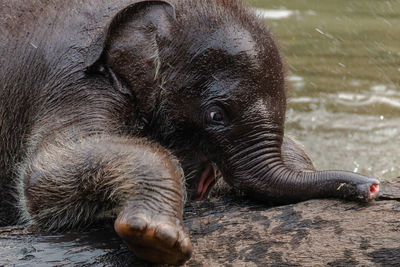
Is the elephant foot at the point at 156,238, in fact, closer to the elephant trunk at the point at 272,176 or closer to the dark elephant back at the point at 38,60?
the elephant trunk at the point at 272,176

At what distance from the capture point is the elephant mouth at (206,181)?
17.7 feet

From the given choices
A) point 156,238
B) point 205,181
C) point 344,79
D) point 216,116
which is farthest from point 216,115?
point 344,79

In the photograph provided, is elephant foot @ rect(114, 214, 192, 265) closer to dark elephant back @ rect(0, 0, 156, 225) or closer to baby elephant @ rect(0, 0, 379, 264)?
baby elephant @ rect(0, 0, 379, 264)

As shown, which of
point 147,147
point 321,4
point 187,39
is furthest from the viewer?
point 321,4

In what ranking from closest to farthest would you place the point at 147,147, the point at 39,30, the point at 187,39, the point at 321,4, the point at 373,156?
1. the point at 147,147
2. the point at 187,39
3. the point at 39,30
4. the point at 373,156
5. the point at 321,4

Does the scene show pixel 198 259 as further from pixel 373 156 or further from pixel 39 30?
pixel 373 156

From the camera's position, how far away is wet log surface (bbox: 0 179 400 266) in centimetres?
430

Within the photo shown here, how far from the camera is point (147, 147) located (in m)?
4.68

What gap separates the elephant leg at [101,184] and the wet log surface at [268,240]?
159 mm

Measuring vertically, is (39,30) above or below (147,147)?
above

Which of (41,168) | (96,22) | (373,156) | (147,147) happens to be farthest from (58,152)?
(373,156)

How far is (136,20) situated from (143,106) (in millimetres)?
556

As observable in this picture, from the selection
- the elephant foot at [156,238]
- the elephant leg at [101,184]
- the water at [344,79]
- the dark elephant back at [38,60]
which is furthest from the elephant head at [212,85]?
the water at [344,79]

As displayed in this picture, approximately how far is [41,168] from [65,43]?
34.2 inches
